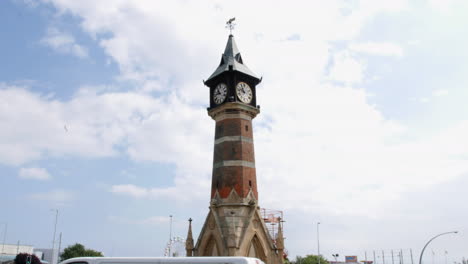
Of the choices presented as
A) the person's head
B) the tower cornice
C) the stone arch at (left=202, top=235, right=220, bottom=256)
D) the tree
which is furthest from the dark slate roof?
the tree

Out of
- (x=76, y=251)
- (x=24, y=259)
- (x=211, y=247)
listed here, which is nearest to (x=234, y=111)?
(x=211, y=247)

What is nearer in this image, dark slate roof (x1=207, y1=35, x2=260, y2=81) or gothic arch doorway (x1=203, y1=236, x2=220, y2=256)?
gothic arch doorway (x1=203, y1=236, x2=220, y2=256)

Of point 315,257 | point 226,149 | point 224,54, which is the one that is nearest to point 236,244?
point 226,149

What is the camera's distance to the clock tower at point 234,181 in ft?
131

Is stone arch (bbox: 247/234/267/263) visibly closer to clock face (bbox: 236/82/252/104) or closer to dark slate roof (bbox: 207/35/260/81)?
clock face (bbox: 236/82/252/104)

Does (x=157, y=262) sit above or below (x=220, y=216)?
below

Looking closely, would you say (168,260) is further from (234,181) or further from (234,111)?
(234,111)

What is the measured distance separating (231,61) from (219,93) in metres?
3.67

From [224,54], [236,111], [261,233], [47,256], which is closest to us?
[261,233]

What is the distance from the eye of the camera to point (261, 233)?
41.0 metres

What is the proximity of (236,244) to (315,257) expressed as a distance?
73.2 metres

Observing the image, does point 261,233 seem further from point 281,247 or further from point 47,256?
point 47,256

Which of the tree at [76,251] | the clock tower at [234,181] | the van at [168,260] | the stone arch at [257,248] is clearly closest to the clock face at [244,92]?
the clock tower at [234,181]

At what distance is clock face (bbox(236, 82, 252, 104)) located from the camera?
44.6 meters
